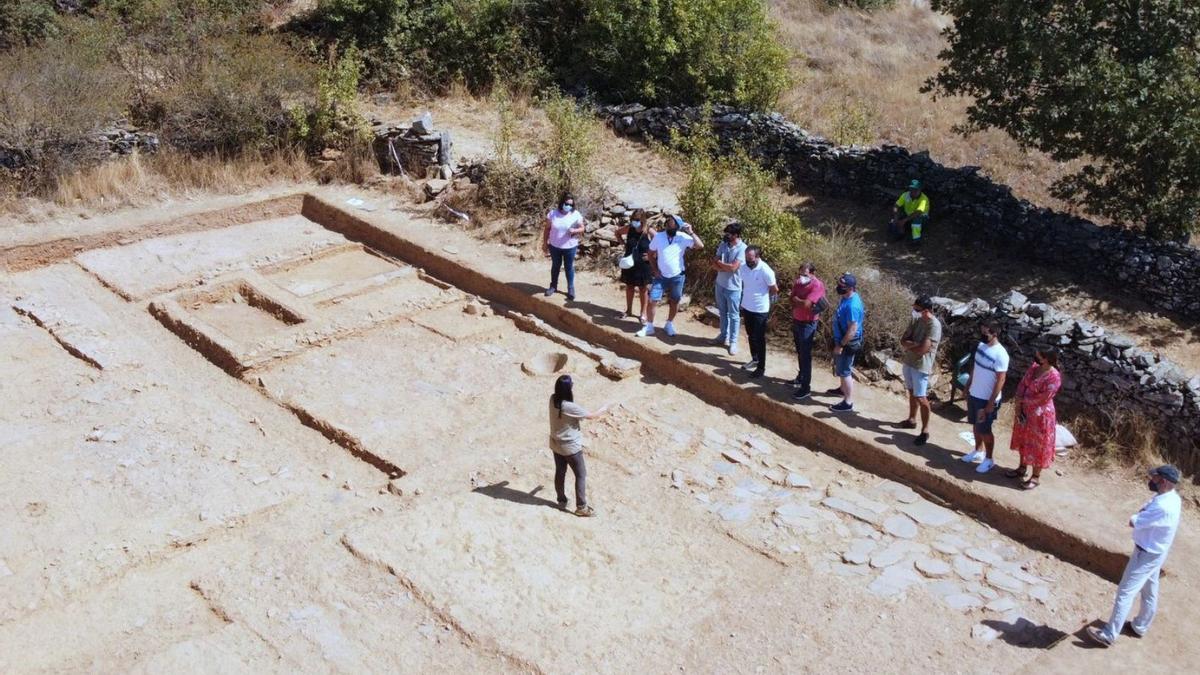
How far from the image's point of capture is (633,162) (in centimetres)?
1652

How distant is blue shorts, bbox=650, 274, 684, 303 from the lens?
11.1m

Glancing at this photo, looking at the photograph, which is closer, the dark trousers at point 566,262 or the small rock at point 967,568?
the small rock at point 967,568

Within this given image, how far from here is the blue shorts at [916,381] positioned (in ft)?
29.9

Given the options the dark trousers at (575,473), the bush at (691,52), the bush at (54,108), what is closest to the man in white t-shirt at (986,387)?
the dark trousers at (575,473)

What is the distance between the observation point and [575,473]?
8.34m

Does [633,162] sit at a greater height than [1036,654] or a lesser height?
greater

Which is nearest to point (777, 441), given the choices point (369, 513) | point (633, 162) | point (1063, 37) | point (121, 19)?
point (369, 513)

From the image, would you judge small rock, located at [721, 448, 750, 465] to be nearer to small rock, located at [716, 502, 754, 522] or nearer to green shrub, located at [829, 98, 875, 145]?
small rock, located at [716, 502, 754, 522]

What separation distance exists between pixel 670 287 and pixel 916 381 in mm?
2975

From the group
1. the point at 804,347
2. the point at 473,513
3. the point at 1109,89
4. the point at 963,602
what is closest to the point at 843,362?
the point at 804,347

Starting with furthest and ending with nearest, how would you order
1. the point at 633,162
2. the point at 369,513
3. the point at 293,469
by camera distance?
the point at 633,162
the point at 293,469
the point at 369,513

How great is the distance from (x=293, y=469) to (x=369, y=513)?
105cm

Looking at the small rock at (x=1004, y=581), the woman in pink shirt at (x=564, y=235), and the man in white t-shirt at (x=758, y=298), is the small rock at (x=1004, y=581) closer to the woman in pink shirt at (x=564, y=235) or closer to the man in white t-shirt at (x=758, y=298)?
the man in white t-shirt at (x=758, y=298)

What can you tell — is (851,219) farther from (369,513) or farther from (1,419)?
(1,419)
